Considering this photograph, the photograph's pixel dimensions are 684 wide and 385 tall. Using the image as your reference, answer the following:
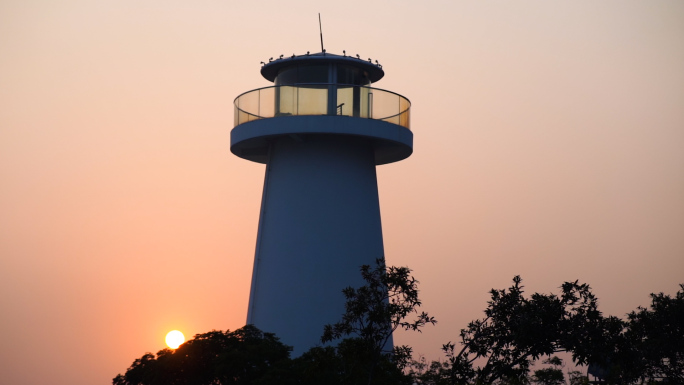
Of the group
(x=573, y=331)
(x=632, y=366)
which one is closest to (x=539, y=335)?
(x=573, y=331)

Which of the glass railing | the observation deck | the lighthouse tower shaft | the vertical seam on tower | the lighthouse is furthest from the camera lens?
the vertical seam on tower

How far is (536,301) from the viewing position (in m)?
23.8

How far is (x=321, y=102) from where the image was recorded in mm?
34156

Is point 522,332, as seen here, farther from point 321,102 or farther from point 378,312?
point 321,102

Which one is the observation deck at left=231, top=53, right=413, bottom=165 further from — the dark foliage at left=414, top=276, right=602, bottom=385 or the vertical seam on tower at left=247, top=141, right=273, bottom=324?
the dark foliage at left=414, top=276, right=602, bottom=385

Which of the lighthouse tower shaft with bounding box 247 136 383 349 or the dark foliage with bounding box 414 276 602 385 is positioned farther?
the lighthouse tower shaft with bounding box 247 136 383 349

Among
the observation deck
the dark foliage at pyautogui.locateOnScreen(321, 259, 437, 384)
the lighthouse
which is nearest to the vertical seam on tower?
the lighthouse

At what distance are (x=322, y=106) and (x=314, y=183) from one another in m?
2.36

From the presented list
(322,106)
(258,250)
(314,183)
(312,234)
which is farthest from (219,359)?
(322,106)

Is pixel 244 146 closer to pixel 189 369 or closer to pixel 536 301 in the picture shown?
pixel 189 369

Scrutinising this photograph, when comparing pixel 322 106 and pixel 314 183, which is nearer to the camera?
pixel 322 106

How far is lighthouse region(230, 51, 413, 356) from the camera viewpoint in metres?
33.6

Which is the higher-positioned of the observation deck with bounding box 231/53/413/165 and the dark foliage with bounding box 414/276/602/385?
the observation deck with bounding box 231/53/413/165

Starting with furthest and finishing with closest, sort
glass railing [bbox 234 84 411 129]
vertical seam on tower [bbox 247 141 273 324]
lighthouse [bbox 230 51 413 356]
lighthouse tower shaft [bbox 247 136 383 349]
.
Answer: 1. vertical seam on tower [bbox 247 141 273 324]
2. glass railing [bbox 234 84 411 129]
3. lighthouse [bbox 230 51 413 356]
4. lighthouse tower shaft [bbox 247 136 383 349]
